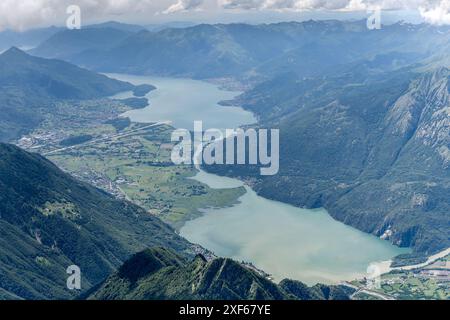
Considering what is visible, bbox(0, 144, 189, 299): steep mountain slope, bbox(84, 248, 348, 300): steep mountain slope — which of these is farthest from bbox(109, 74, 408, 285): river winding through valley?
bbox(84, 248, 348, 300): steep mountain slope

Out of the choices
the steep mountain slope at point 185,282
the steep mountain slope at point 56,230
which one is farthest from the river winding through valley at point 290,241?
the steep mountain slope at point 185,282

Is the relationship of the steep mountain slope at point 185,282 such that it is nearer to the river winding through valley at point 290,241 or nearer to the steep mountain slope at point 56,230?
the steep mountain slope at point 56,230

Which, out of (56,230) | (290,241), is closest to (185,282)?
(56,230)

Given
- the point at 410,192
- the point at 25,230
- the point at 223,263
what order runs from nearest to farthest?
the point at 223,263 → the point at 25,230 → the point at 410,192

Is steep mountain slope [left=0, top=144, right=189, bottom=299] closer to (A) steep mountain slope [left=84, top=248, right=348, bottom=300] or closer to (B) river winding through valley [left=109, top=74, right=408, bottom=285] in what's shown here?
(B) river winding through valley [left=109, top=74, right=408, bottom=285]

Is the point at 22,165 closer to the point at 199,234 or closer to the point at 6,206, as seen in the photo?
the point at 6,206
